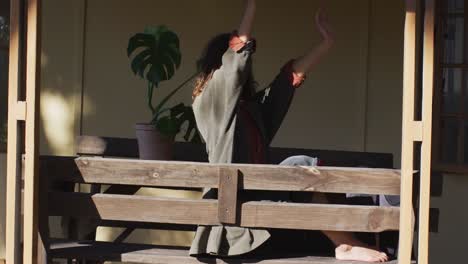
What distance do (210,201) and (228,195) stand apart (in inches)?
4.0

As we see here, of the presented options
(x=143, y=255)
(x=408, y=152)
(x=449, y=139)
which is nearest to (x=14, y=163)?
(x=143, y=255)

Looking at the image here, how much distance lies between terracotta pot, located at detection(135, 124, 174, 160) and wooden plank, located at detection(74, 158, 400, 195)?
0.70 metres

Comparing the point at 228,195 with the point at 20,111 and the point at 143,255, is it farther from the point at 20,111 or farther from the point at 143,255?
the point at 20,111

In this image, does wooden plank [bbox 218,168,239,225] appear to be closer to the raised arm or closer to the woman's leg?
the woman's leg

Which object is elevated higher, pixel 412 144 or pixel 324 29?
pixel 324 29

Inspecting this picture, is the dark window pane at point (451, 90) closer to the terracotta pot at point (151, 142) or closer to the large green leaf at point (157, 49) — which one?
the large green leaf at point (157, 49)

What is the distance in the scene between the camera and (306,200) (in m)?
5.01

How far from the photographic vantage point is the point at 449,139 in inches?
288

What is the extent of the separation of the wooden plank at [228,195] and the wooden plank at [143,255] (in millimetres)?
236

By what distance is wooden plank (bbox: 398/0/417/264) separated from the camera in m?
4.62

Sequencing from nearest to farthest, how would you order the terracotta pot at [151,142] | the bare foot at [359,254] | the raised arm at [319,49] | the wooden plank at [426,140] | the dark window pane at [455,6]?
1. the wooden plank at [426,140]
2. the bare foot at [359,254]
3. the raised arm at [319,49]
4. the terracotta pot at [151,142]
5. the dark window pane at [455,6]

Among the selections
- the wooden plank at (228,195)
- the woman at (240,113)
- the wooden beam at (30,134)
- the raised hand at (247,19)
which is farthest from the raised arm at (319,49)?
the wooden beam at (30,134)

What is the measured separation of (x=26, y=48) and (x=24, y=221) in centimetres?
85

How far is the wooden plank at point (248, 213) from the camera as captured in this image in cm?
475
